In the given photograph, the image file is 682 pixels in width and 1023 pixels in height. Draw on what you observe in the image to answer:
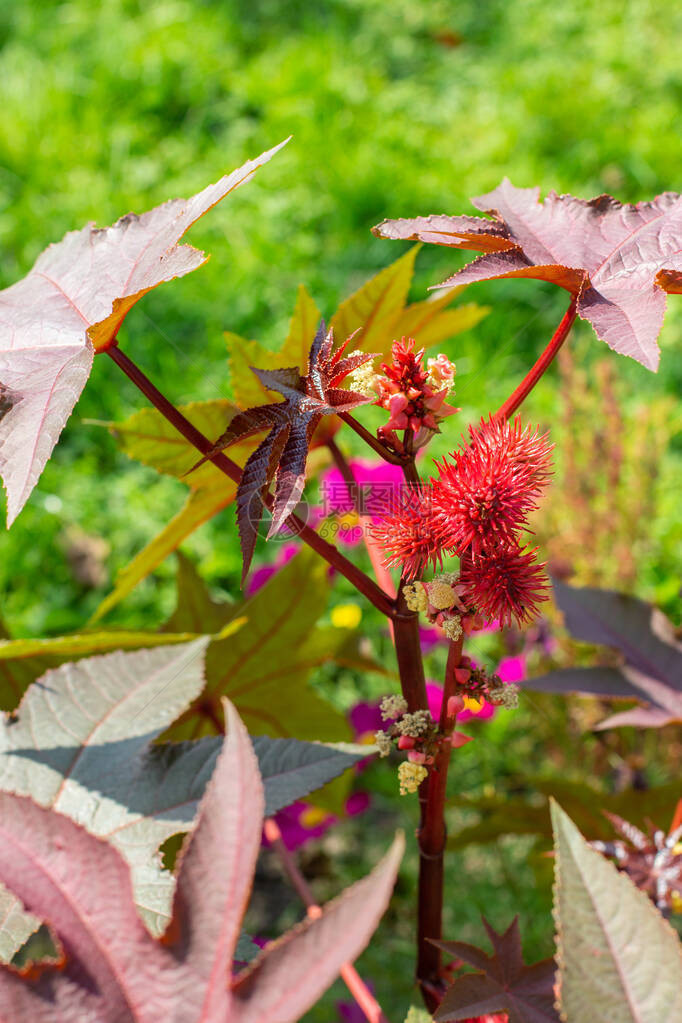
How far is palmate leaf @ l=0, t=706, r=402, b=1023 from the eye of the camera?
38cm

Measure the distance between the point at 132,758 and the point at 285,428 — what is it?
0.92 feet

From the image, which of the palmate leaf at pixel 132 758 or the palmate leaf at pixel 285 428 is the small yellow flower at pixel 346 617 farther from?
the palmate leaf at pixel 285 428

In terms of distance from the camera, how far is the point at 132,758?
24.1 inches

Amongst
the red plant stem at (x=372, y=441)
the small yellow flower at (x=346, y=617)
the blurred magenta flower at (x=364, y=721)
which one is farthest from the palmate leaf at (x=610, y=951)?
the small yellow flower at (x=346, y=617)

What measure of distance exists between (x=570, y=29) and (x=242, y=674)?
10.3ft

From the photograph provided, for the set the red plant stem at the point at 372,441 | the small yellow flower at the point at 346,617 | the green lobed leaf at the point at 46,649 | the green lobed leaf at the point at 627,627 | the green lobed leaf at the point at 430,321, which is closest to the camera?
Answer: the red plant stem at the point at 372,441

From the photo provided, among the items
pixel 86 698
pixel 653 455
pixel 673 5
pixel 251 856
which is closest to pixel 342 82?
pixel 673 5

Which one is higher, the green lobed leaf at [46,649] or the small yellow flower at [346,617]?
the green lobed leaf at [46,649]

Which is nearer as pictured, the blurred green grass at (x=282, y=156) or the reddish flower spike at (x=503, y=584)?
the reddish flower spike at (x=503, y=584)

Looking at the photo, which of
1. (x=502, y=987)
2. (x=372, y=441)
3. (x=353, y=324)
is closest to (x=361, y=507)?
(x=372, y=441)

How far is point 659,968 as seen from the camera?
1.35 feet

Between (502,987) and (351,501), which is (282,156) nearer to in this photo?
(351,501)

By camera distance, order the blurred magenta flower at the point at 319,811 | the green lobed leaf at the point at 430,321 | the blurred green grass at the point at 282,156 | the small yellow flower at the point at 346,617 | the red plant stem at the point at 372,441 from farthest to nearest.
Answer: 1. the blurred green grass at the point at 282,156
2. the small yellow flower at the point at 346,617
3. the blurred magenta flower at the point at 319,811
4. the green lobed leaf at the point at 430,321
5. the red plant stem at the point at 372,441

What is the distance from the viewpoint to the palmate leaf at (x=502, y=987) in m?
0.51
